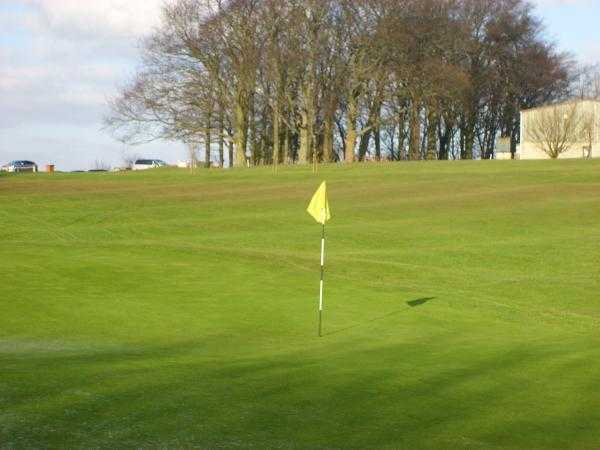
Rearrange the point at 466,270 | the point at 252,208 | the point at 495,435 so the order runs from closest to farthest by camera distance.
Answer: the point at 495,435 → the point at 466,270 → the point at 252,208

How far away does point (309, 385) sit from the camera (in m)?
10.3

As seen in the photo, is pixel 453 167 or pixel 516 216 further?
pixel 453 167

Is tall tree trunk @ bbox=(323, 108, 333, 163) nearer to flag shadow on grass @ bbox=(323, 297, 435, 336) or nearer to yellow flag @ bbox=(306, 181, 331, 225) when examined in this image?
flag shadow on grass @ bbox=(323, 297, 435, 336)

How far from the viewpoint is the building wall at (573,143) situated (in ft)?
262

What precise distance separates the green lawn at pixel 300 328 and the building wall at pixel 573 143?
4050 cm

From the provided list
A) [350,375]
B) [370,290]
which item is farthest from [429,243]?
[350,375]

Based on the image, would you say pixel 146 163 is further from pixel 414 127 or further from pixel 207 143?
pixel 414 127

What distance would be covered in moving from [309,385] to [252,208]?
31765 mm

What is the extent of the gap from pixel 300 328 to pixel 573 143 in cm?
6887

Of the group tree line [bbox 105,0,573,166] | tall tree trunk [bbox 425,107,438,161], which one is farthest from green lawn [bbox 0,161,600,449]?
tall tree trunk [bbox 425,107,438,161]

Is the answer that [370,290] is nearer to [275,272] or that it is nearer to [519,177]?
[275,272]

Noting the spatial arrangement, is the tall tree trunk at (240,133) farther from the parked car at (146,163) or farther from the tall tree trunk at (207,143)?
the parked car at (146,163)

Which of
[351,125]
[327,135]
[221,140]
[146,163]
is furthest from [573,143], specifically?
[146,163]

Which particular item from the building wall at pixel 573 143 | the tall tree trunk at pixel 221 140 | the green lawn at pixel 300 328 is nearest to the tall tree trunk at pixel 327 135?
the tall tree trunk at pixel 221 140
